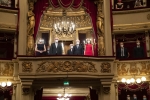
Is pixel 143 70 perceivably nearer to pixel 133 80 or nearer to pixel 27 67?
pixel 133 80

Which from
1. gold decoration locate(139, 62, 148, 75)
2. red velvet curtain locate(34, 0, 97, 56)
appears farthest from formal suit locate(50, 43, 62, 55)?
gold decoration locate(139, 62, 148, 75)

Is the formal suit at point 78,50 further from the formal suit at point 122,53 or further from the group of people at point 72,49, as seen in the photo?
the formal suit at point 122,53

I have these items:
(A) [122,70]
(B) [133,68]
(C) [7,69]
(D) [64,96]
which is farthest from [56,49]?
(B) [133,68]

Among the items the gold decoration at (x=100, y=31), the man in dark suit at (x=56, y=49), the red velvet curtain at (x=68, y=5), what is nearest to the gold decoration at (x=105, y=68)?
the gold decoration at (x=100, y=31)

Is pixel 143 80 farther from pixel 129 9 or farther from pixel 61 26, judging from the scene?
pixel 61 26

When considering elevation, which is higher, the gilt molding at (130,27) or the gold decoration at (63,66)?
the gilt molding at (130,27)

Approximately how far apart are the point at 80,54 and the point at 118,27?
310 centimetres

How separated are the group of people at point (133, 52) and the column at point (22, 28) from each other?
17.2 feet

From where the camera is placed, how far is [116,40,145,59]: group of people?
18297mm

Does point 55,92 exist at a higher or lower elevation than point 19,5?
lower

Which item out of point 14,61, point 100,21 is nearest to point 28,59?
point 14,61

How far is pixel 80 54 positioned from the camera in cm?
1730

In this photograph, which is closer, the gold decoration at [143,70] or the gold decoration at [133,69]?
the gold decoration at [143,70]

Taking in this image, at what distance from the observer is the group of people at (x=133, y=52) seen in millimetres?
18297
